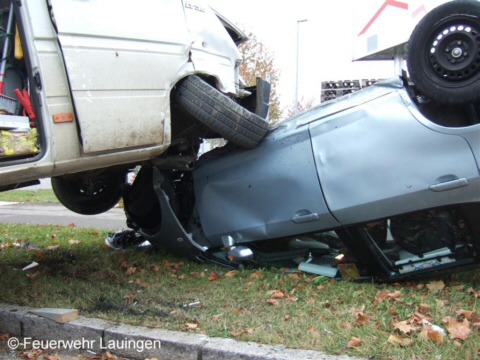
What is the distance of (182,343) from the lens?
281 centimetres

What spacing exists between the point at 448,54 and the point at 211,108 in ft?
5.86

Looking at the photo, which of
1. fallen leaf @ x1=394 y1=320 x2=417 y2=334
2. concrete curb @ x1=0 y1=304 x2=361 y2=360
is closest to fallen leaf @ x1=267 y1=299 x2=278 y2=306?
concrete curb @ x1=0 y1=304 x2=361 y2=360

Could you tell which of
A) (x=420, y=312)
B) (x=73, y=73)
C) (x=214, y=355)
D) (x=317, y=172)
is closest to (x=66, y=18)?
(x=73, y=73)

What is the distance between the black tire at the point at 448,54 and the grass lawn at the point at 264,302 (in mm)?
1464

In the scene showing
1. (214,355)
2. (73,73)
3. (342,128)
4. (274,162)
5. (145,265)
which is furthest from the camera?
(145,265)

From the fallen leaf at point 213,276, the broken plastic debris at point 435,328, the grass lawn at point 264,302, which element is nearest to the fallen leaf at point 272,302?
the grass lawn at point 264,302

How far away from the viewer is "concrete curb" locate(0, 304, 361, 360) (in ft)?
8.66

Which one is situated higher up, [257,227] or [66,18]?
[66,18]

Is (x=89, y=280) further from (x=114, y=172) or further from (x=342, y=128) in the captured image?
(x=342, y=128)

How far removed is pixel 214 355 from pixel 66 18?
2442 millimetres

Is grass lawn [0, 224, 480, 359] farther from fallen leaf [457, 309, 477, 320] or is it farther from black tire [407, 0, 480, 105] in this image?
black tire [407, 0, 480, 105]

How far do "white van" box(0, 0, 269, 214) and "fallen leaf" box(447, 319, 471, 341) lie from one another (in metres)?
2.01

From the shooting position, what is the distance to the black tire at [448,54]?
312cm

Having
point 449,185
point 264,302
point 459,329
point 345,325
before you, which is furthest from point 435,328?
point 264,302
